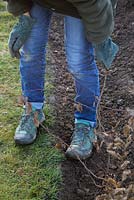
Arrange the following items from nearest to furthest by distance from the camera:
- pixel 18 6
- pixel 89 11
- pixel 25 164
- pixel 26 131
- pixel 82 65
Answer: pixel 89 11, pixel 18 6, pixel 82 65, pixel 25 164, pixel 26 131

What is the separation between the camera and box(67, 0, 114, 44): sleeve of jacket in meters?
1.93

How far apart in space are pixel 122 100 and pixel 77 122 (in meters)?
0.57

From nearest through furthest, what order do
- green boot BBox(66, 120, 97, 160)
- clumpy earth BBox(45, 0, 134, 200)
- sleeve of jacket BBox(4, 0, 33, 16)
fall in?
clumpy earth BBox(45, 0, 134, 200), sleeve of jacket BBox(4, 0, 33, 16), green boot BBox(66, 120, 97, 160)

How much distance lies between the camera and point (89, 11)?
1964mm

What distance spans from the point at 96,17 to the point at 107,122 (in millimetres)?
1006

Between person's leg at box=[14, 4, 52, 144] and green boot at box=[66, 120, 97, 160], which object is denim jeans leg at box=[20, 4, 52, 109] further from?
green boot at box=[66, 120, 97, 160]

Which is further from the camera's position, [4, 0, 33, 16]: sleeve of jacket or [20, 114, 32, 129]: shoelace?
[20, 114, 32, 129]: shoelace

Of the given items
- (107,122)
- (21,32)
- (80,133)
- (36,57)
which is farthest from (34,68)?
(107,122)

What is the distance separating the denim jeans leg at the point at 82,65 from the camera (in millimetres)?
2278

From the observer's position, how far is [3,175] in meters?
2.44

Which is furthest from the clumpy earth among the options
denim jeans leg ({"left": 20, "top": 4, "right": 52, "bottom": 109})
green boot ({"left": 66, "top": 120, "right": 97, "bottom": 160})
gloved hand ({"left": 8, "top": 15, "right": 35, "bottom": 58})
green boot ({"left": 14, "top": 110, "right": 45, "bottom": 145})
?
gloved hand ({"left": 8, "top": 15, "right": 35, "bottom": 58})

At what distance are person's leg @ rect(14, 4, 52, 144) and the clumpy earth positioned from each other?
180 millimetres

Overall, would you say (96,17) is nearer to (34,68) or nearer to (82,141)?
(34,68)

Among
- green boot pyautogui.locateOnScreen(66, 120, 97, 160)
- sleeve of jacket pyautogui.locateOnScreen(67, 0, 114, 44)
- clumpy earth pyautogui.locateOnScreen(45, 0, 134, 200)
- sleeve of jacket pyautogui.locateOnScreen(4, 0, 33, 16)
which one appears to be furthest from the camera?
green boot pyautogui.locateOnScreen(66, 120, 97, 160)
